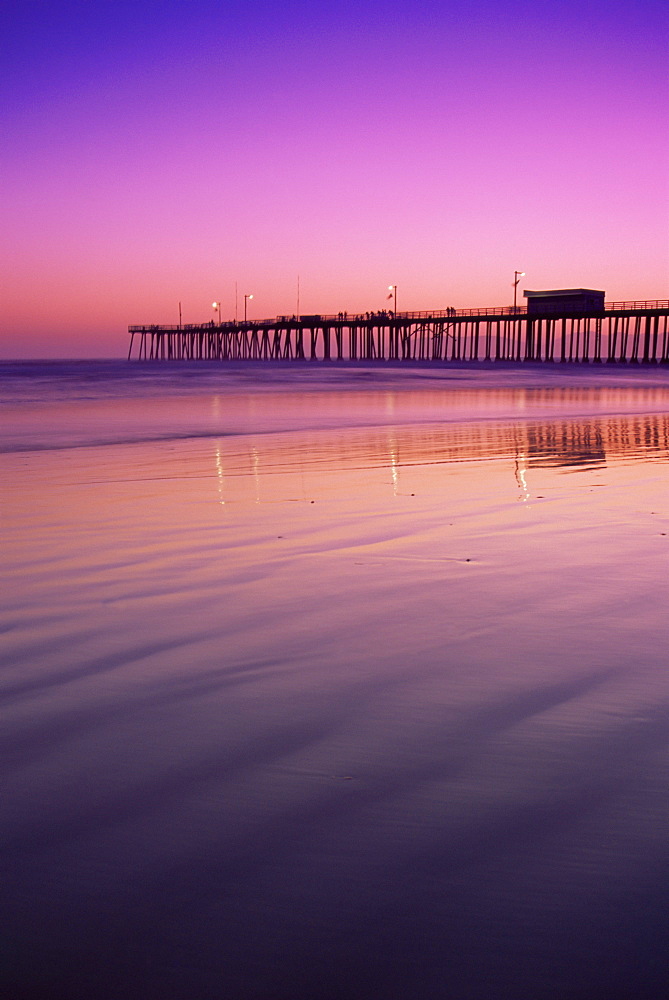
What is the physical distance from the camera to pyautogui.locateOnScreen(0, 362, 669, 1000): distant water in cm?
155

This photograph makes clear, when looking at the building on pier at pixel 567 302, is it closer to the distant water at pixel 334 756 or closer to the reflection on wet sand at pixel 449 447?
the reflection on wet sand at pixel 449 447

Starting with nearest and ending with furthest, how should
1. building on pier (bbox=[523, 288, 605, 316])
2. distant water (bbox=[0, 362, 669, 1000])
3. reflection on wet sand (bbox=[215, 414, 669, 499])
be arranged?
distant water (bbox=[0, 362, 669, 1000]) → reflection on wet sand (bbox=[215, 414, 669, 499]) → building on pier (bbox=[523, 288, 605, 316])

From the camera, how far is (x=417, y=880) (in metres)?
1.74

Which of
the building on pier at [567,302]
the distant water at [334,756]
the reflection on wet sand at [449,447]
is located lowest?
the reflection on wet sand at [449,447]

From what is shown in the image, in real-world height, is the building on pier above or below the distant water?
above

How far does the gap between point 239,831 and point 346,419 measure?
13729 millimetres

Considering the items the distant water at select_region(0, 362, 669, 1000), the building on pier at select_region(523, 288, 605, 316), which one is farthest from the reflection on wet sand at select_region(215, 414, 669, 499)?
the building on pier at select_region(523, 288, 605, 316)

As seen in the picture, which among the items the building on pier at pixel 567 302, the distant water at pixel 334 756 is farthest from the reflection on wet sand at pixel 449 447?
the building on pier at pixel 567 302

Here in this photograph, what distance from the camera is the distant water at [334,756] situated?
61.1 inches

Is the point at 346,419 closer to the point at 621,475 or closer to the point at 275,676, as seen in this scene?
the point at 621,475

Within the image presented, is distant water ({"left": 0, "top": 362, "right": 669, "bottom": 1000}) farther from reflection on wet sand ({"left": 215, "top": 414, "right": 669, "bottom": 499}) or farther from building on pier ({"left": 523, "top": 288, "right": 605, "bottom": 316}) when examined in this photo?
building on pier ({"left": 523, "top": 288, "right": 605, "bottom": 316})

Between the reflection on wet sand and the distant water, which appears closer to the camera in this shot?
the distant water

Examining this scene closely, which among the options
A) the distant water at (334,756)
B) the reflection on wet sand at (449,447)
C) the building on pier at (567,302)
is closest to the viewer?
the distant water at (334,756)

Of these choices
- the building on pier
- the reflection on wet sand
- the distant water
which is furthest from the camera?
the building on pier
